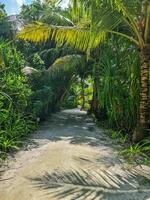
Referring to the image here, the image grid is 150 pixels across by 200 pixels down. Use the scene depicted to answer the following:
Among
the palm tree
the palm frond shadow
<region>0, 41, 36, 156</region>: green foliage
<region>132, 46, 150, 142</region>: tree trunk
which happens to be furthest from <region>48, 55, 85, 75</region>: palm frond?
the palm frond shadow

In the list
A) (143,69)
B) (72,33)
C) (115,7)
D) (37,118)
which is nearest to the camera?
(115,7)

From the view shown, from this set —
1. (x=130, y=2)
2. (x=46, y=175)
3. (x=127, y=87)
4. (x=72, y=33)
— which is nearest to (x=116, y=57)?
(x=127, y=87)

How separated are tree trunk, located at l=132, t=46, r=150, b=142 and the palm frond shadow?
3110 millimetres

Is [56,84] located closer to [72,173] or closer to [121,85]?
[121,85]

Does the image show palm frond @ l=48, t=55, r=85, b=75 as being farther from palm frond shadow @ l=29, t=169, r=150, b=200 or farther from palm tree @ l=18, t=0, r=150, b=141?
palm frond shadow @ l=29, t=169, r=150, b=200

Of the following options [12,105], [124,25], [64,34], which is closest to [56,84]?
[12,105]

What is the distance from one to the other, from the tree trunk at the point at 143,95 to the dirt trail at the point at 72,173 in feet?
2.79

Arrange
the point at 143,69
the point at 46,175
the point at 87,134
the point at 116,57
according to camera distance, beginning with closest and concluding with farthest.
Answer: the point at 46,175 < the point at 143,69 < the point at 87,134 < the point at 116,57

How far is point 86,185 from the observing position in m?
6.40

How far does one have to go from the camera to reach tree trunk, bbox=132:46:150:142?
986cm

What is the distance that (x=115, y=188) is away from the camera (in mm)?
6340

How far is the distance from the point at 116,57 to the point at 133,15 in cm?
288

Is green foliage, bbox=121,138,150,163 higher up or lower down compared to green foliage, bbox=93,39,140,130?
lower down

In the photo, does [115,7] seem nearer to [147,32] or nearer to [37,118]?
[147,32]
